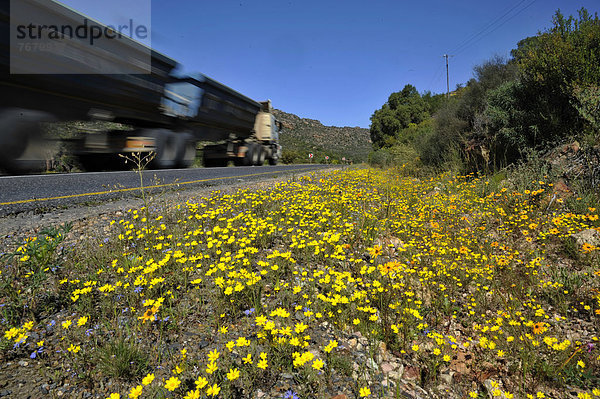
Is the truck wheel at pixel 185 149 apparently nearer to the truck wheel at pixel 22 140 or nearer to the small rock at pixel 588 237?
the truck wheel at pixel 22 140

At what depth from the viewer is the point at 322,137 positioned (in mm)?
77375

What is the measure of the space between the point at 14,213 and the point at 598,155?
9.98m

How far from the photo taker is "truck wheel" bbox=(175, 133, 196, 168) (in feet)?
40.9

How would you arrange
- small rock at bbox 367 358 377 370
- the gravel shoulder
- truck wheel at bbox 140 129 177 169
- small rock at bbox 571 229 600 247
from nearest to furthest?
small rock at bbox 367 358 377 370, the gravel shoulder, small rock at bbox 571 229 600 247, truck wheel at bbox 140 129 177 169

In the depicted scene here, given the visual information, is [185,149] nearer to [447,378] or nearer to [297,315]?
[297,315]

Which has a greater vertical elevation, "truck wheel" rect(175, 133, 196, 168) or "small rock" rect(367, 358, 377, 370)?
"truck wheel" rect(175, 133, 196, 168)

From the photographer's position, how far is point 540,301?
310 centimetres

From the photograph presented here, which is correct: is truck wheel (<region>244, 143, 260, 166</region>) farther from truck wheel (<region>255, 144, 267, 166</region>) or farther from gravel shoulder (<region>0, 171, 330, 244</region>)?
Answer: gravel shoulder (<region>0, 171, 330, 244</region>)

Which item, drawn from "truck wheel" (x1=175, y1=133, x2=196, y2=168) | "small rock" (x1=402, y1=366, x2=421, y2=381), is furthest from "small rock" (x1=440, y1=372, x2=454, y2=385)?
"truck wheel" (x1=175, y1=133, x2=196, y2=168)

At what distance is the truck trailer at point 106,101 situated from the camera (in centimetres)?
674

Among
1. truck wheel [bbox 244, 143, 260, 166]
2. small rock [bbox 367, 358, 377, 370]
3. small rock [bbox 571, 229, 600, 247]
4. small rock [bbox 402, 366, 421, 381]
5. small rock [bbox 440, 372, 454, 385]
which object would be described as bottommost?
small rock [bbox 440, 372, 454, 385]

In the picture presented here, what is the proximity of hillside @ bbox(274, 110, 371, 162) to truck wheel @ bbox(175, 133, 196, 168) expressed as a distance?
4366cm

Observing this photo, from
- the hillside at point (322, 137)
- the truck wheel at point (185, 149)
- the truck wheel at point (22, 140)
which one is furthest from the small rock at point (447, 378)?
the hillside at point (322, 137)

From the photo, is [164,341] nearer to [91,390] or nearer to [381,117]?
[91,390]
